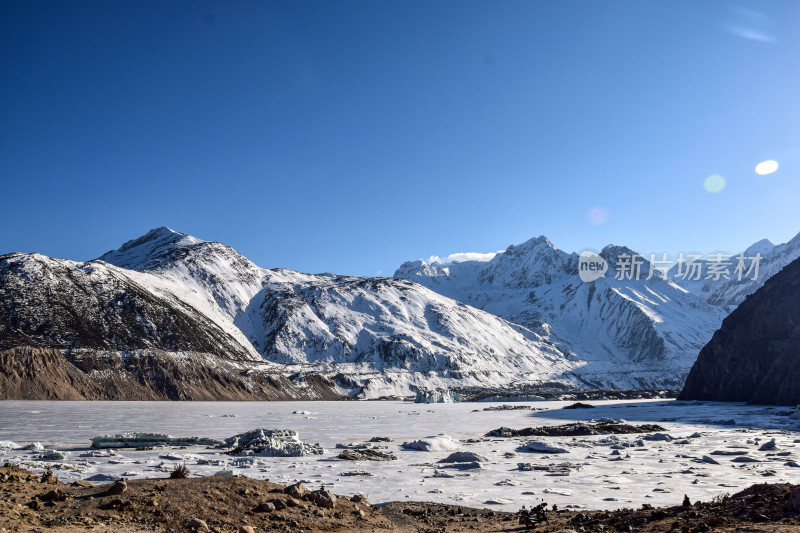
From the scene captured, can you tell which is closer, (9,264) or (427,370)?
(9,264)

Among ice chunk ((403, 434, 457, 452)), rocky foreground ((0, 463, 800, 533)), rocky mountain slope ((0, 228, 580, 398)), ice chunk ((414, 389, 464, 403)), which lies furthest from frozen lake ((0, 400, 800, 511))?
ice chunk ((414, 389, 464, 403))

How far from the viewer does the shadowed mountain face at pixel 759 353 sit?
84.0 meters

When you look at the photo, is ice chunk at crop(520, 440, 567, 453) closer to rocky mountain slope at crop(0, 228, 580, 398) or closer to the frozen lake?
the frozen lake

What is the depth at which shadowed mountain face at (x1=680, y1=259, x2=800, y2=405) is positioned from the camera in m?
84.0

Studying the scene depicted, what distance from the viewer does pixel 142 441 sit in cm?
3288

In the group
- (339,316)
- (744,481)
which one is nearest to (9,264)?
(339,316)

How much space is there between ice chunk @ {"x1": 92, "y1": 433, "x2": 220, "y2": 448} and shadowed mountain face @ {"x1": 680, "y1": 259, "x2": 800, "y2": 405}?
82.8 m

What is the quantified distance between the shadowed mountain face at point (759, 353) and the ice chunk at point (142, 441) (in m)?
82.8

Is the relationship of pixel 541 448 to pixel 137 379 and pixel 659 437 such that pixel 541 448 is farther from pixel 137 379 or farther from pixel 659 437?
pixel 137 379

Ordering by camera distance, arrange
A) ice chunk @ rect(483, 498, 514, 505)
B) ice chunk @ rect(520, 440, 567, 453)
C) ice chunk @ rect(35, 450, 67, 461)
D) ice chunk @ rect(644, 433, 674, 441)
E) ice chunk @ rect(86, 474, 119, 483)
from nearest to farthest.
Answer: ice chunk @ rect(483, 498, 514, 505) < ice chunk @ rect(86, 474, 119, 483) < ice chunk @ rect(35, 450, 67, 461) < ice chunk @ rect(520, 440, 567, 453) < ice chunk @ rect(644, 433, 674, 441)

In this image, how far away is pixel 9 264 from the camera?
129500 mm

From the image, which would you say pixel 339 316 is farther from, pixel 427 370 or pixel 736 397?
pixel 736 397

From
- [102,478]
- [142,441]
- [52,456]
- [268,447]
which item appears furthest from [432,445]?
[52,456]

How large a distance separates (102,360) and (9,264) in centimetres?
4222
